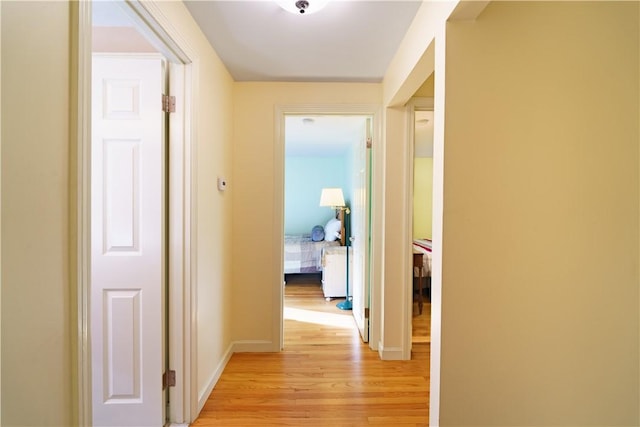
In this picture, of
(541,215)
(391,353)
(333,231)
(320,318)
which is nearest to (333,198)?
(333,231)

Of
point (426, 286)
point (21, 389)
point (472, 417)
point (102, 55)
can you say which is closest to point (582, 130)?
point (472, 417)

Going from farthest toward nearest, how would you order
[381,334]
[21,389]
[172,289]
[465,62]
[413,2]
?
[381,334]
[172,289]
[413,2]
[465,62]
[21,389]

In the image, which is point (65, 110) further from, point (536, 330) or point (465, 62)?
point (536, 330)

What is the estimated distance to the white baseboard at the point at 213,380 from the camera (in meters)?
1.76

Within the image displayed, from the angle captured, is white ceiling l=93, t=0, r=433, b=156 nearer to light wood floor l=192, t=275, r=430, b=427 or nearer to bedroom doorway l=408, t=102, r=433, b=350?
bedroom doorway l=408, t=102, r=433, b=350

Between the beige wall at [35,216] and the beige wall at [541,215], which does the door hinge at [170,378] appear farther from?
the beige wall at [541,215]

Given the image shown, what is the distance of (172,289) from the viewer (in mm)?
1581

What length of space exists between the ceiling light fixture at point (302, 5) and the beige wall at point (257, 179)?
988mm

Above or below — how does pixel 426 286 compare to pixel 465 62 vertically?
below

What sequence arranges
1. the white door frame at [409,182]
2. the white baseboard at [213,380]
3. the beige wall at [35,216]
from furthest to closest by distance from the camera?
the white door frame at [409,182] → the white baseboard at [213,380] → the beige wall at [35,216]

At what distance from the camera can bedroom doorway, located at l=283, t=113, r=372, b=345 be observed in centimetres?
273

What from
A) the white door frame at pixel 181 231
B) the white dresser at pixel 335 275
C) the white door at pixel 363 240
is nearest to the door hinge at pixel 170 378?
the white door frame at pixel 181 231

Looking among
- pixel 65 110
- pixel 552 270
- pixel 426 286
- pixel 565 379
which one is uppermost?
pixel 65 110

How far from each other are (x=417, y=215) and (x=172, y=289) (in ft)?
15.8
